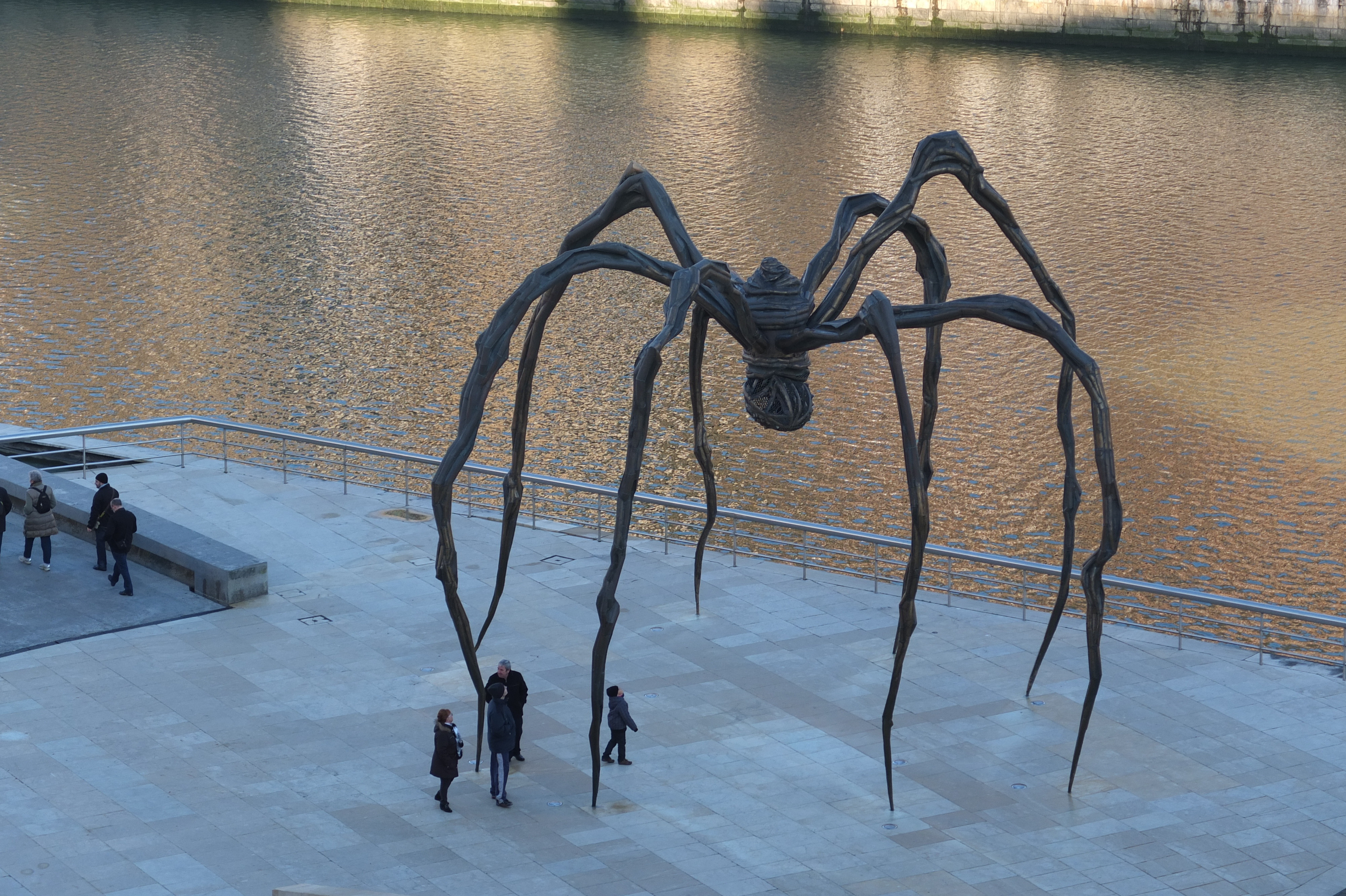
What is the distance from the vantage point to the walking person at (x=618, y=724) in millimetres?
21969

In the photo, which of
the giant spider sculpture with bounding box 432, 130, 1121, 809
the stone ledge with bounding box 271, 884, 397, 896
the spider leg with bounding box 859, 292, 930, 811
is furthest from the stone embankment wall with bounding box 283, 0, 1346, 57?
the stone ledge with bounding box 271, 884, 397, 896

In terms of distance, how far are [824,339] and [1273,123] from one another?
5786 cm

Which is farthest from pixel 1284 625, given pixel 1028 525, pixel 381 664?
pixel 381 664

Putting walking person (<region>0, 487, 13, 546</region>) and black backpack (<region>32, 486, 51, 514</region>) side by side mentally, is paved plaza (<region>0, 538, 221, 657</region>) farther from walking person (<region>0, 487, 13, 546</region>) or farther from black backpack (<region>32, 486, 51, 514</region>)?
black backpack (<region>32, 486, 51, 514</region>)

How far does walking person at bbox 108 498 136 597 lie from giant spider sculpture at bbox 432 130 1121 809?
8887 millimetres

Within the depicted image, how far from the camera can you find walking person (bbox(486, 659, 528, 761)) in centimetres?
2148

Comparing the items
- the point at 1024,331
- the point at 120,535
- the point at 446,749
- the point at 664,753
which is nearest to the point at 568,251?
the point at 1024,331

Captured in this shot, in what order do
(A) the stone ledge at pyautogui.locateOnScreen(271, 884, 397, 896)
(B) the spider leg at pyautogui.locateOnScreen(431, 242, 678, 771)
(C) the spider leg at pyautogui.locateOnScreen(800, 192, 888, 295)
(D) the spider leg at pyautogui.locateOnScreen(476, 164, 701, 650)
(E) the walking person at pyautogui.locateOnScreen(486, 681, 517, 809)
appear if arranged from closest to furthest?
(B) the spider leg at pyautogui.locateOnScreen(431, 242, 678, 771), (A) the stone ledge at pyautogui.locateOnScreen(271, 884, 397, 896), (D) the spider leg at pyautogui.locateOnScreen(476, 164, 701, 650), (C) the spider leg at pyautogui.locateOnScreen(800, 192, 888, 295), (E) the walking person at pyautogui.locateOnScreen(486, 681, 517, 809)

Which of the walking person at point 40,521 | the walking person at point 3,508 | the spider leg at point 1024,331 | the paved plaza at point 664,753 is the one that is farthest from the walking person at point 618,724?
the walking person at point 3,508

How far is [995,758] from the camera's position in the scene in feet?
75.5

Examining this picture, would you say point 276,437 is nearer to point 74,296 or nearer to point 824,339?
point 824,339

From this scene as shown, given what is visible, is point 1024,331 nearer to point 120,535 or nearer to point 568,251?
point 568,251

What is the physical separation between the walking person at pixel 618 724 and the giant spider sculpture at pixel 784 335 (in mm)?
2037

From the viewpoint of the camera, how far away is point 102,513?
90.1 ft
